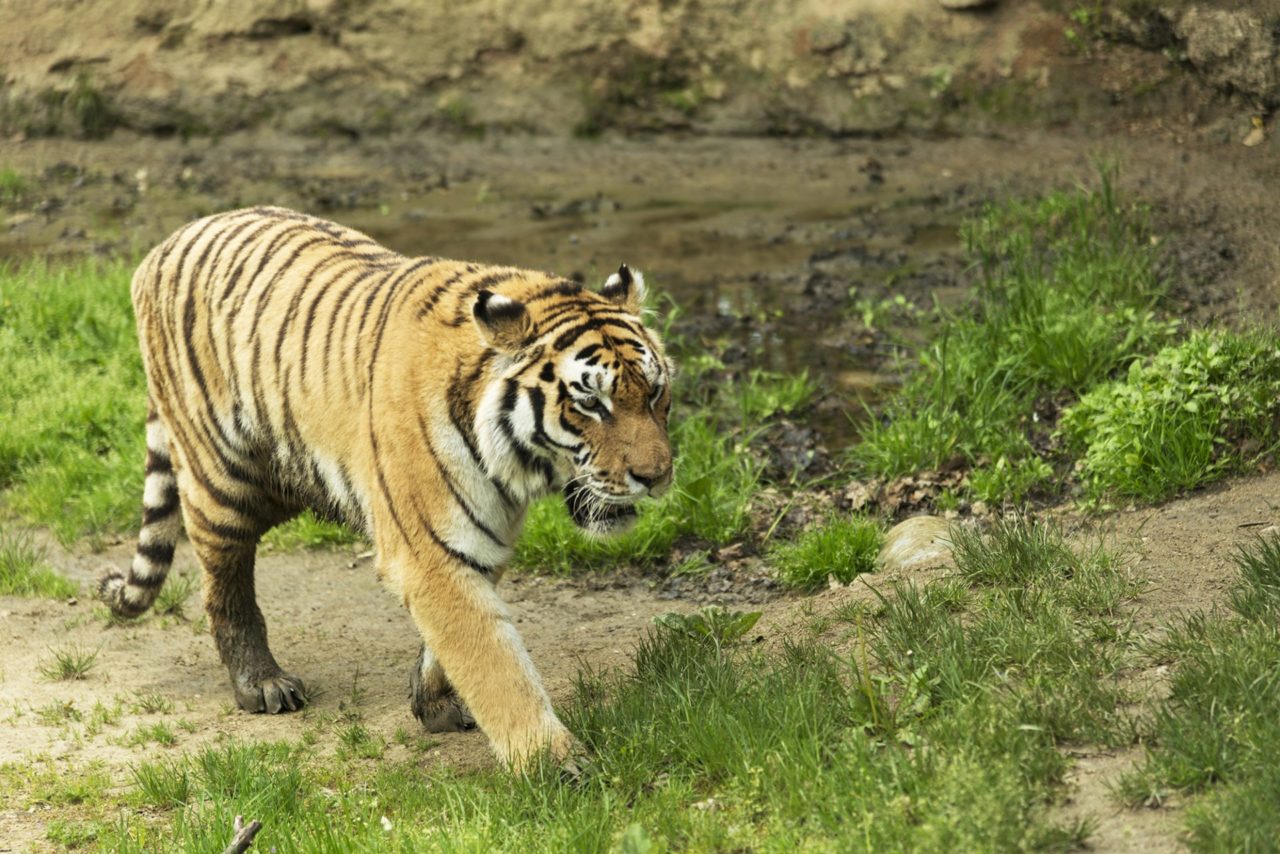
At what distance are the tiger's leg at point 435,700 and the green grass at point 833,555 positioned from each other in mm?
1353

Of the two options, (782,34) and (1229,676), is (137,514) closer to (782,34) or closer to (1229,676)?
(1229,676)

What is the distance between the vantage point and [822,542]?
5293mm

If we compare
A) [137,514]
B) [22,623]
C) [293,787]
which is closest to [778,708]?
[293,787]

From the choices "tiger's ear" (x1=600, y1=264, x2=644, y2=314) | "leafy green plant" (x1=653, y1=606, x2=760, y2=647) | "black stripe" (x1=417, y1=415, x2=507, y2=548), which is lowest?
"leafy green plant" (x1=653, y1=606, x2=760, y2=647)

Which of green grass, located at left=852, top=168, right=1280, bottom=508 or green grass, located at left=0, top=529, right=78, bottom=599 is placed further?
green grass, located at left=0, top=529, right=78, bottom=599

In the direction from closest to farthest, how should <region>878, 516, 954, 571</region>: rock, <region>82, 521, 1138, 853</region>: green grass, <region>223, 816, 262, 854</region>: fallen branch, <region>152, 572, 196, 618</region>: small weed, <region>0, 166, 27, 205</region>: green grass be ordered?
<region>223, 816, 262, 854</region>: fallen branch, <region>82, 521, 1138, 853</region>: green grass, <region>878, 516, 954, 571</region>: rock, <region>152, 572, 196, 618</region>: small weed, <region>0, 166, 27, 205</region>: green grass

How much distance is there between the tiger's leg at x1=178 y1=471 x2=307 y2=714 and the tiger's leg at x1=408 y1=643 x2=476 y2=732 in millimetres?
514

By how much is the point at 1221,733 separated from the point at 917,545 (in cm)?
186

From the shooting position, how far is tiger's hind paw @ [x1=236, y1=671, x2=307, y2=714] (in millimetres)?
4785

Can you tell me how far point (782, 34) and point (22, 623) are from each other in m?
7.05

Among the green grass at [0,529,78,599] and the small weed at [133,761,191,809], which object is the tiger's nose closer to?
the small weed at [133,761,191,809]

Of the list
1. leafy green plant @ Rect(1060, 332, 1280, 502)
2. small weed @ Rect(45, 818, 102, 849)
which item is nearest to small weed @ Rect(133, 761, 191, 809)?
small weed @ Rect(45, 818, 102, 849)

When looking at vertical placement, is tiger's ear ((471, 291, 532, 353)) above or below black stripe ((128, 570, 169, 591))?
above

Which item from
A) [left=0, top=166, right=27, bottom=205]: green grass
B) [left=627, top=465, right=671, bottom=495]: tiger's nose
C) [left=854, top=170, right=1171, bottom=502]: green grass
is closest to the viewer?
[left=627, top=465, right=671, bottom=495]: tiger's nose
